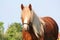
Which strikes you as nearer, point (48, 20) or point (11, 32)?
point (48, 20)

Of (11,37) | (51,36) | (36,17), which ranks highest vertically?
(36,17)

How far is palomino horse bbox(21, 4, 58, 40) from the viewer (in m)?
7.21

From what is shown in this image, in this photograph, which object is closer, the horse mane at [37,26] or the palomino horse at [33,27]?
the palomino horse at [33,27]

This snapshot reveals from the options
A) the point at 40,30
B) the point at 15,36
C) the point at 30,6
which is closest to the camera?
the point at 30,6

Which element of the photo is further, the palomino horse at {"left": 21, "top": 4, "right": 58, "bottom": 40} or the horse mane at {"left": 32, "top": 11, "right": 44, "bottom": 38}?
the horse mane at {"left": 32, "top": 11, "right": 44, "bottom": 38}

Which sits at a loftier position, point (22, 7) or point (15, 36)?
point (22, 7)

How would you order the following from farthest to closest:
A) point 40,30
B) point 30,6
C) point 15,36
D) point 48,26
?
point 15,36 → point 48,26 → point 40,30 → point 30,6

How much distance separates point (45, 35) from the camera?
8.17m

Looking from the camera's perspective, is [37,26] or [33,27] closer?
[33,27]

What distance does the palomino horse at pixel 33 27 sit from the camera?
7207 millimetres

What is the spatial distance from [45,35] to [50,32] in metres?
0.37

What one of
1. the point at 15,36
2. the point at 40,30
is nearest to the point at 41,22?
the point at 40,30

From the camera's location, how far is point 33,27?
7539 mm

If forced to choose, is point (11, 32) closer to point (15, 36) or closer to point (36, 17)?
point (15, 36)
